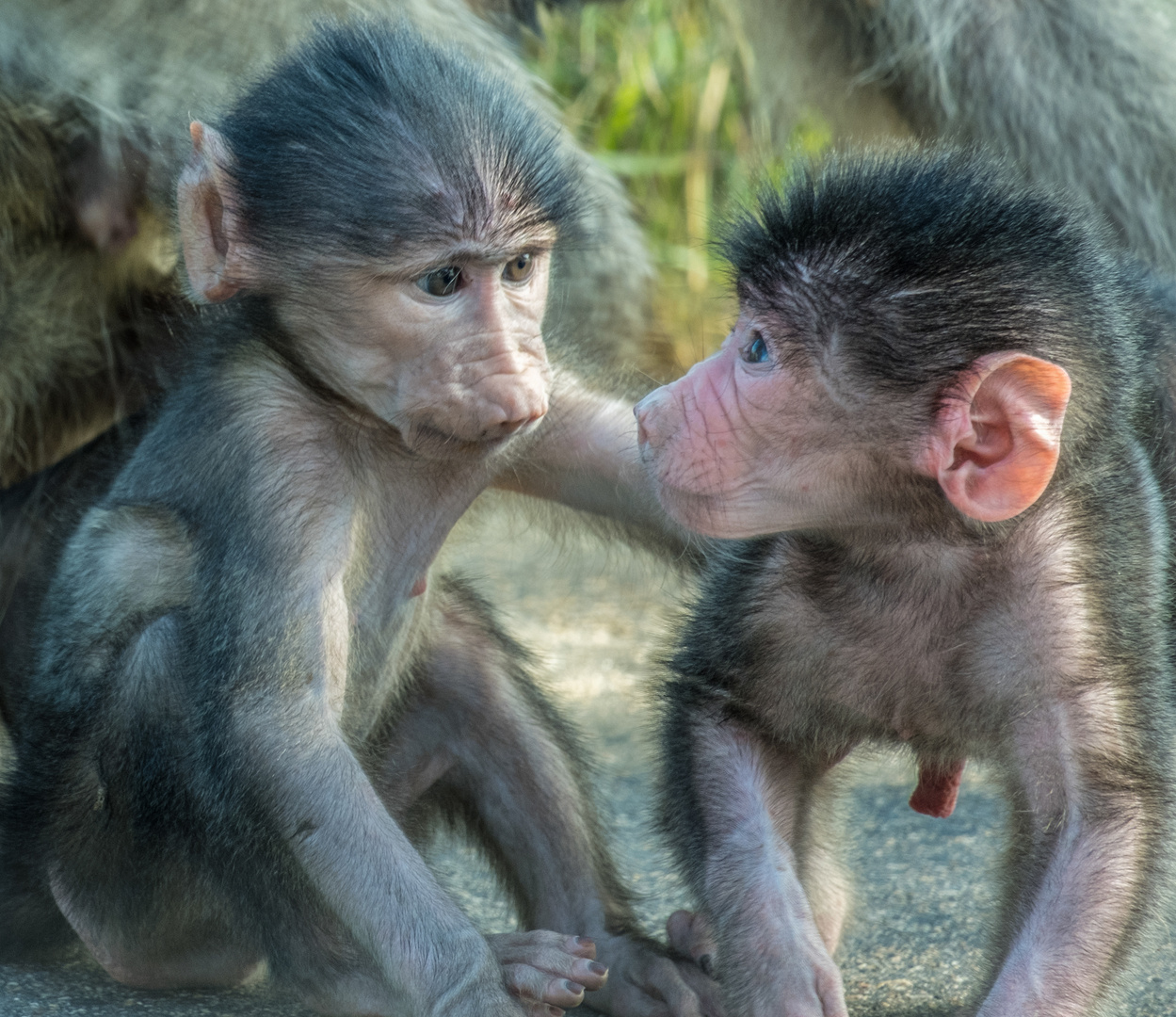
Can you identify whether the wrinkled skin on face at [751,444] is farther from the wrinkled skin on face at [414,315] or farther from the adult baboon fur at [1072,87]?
the adult baboon fur at [1072,87]

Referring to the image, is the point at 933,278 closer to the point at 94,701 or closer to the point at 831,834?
the point at 831,834

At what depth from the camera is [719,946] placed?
1.90m

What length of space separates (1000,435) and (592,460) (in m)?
0.76

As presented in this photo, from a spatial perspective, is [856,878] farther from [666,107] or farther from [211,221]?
[666,107]

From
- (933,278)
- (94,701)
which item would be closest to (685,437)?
(933,278)

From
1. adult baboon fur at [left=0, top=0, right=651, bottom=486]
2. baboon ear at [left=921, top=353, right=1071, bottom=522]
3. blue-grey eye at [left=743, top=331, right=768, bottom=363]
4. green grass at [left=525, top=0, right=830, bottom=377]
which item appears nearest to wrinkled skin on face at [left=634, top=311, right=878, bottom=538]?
blue-grey eye at [left=743, top=331, right=768, bottom=363]

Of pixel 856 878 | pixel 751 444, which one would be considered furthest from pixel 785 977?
pixel 856 878

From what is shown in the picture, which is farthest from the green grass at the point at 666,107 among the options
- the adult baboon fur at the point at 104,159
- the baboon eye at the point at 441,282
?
the baboon eye at the point at 441,282

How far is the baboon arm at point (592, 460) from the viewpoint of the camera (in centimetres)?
243

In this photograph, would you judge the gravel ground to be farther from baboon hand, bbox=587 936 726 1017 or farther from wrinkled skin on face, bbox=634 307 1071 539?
wrinkled skin on face, bbox=634 307 1071 539

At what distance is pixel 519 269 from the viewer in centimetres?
213

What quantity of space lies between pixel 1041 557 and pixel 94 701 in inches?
43.4

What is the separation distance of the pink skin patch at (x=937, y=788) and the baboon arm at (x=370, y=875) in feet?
2.01

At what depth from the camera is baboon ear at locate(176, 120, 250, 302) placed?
7.02 ft
